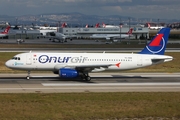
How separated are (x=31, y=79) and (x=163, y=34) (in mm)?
17731

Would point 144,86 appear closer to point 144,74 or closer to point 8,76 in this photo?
point 144,74

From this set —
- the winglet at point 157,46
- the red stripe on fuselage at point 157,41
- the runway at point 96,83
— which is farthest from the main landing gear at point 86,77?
the red stripe on fuselage at point 157,41

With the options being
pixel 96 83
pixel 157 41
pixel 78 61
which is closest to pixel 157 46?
pixel 157 41

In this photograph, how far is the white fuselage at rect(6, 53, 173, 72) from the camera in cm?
4431

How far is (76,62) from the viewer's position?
45.3 metres

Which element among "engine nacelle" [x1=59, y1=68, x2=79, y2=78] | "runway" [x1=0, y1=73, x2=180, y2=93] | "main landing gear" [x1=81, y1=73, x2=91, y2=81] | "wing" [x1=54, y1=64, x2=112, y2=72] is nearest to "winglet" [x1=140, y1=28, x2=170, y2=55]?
"runway" [x1=0, y1=73, x2=180, y2=93]

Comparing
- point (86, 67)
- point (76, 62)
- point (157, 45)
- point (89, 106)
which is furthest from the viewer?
point (157, 45)

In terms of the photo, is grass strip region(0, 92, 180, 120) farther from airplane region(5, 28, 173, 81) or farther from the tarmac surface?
airplane region(5, 28, 173, 81)

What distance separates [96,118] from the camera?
25594 mm

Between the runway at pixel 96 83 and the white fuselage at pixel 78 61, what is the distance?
5.36 feet

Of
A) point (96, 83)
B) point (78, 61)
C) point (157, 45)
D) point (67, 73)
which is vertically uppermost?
point (157, 45)

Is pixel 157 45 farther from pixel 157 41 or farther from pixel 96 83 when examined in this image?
pixel 96 83

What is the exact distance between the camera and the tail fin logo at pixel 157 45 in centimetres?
4847

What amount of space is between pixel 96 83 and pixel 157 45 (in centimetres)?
1054
